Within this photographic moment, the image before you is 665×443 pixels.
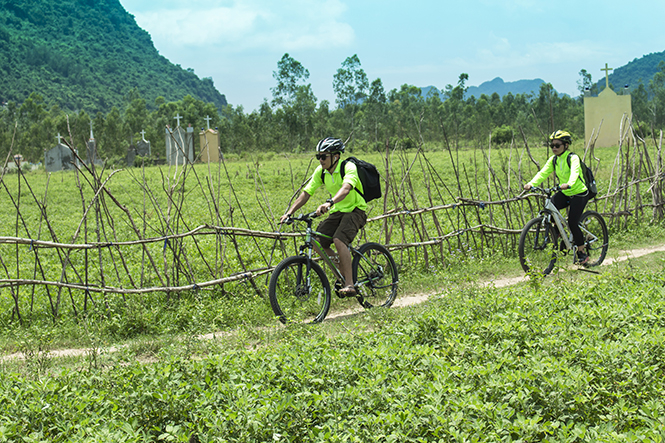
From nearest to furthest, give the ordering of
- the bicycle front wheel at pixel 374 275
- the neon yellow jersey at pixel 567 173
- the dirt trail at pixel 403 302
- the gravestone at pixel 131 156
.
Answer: the dirt trail at pixel 403 302 < the bicycle front wheel at pixel 374 275 < the neon yellow jersey at pixel 567 173 < the gravestone at pixel 131 156

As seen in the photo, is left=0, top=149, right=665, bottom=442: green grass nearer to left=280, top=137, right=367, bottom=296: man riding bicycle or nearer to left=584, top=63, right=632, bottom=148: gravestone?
left=280, top=137, right=367, bottom=296: man riding bicycle

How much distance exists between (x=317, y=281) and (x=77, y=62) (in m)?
161

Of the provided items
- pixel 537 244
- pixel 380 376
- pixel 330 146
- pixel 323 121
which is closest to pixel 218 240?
pixel 330 146

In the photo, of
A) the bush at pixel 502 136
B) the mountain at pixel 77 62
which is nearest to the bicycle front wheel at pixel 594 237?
the bush at pixel 502 136

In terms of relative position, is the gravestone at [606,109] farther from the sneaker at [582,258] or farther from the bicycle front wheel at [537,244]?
the bicycle front wheel at [537,244]

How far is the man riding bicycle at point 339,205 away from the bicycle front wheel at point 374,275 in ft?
0.83

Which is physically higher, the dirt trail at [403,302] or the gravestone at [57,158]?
the gravestone at [57,158]

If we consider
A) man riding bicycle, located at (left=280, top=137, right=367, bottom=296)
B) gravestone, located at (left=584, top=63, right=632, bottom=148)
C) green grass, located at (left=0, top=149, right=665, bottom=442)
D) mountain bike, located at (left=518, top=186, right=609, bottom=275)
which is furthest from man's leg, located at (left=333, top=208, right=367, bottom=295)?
gravestone, located at (left=584, top=63, right=632, bottom=148)

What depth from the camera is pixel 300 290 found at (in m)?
5.45

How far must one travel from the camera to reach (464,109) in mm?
49000

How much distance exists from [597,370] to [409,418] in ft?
4.18

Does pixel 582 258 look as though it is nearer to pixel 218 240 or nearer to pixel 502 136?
pixel 218 240

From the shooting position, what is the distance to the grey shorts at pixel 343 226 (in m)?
5.54

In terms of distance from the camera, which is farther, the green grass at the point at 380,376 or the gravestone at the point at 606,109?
the gravestone at the point at 606,109
